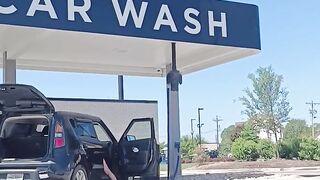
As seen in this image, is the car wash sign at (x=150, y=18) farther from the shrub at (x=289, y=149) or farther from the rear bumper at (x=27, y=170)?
the shrub at (x=289, y=149)

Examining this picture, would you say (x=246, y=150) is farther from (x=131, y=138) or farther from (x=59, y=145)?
(x=59, y=145)

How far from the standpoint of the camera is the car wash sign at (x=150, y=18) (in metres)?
10.7

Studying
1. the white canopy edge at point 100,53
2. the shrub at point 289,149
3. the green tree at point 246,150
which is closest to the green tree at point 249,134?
the green tree at point 246,150

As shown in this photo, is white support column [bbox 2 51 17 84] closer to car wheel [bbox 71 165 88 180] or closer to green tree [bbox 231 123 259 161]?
car wheel [bbox 71 165 88 180]

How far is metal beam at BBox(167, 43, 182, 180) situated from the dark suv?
3049mm

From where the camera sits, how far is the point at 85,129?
360 inches

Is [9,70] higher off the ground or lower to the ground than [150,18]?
lower

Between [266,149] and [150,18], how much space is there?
28868mm

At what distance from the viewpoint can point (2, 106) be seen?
9102 mm

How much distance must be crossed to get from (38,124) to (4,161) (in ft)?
2.55

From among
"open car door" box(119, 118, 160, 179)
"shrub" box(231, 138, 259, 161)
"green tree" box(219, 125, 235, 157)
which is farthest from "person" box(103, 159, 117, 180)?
"green tree" box(219, 125, 235, 157)

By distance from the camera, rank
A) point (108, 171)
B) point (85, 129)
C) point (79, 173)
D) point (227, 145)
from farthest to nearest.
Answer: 1. point (227, 145)
2. point (108, 171)
3. point (85, 129)
4. point (79, 173)

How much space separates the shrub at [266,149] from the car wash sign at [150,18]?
2635cm

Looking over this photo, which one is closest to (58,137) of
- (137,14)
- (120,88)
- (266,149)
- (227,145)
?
(137,14)
